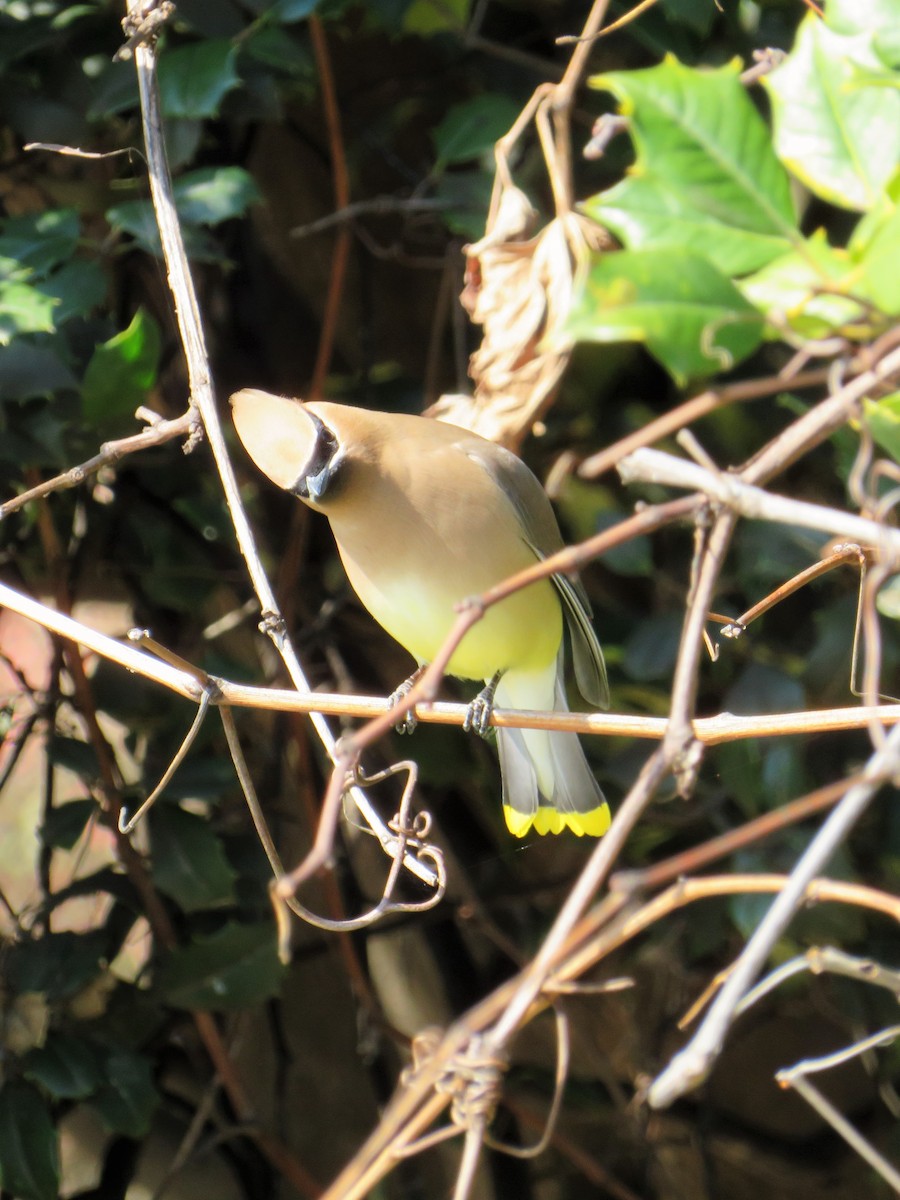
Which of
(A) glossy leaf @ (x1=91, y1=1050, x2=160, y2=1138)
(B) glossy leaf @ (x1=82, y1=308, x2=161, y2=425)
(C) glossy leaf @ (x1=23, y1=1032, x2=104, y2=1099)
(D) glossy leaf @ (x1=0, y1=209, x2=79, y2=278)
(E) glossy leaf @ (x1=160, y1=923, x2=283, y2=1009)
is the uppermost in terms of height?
(D) glossy leaf @ (x1=0, y1=209, x2=79, y2=278)

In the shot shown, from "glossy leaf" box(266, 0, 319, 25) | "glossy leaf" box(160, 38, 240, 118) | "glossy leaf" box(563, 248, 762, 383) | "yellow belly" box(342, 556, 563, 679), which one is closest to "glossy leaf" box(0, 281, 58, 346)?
"glossy leaf" box(160, 38, 240, 118)

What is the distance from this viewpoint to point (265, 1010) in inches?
121

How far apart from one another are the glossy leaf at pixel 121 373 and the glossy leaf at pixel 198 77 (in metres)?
0.38

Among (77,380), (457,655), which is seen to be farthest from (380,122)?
(457,655)

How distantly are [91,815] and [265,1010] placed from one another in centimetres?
80

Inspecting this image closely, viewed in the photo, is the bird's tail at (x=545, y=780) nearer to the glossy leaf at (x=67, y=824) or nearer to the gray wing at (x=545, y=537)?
the gray wing at (x=545, y=537)

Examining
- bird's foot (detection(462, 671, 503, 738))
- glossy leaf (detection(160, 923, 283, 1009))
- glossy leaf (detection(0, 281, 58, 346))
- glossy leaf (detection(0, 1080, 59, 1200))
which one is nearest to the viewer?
bird's foot (detection(462, 671, 503, 738))

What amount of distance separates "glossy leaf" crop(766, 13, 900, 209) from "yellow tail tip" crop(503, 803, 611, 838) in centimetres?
166

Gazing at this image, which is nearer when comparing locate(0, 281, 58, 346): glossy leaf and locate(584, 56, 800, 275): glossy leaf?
locate(584, 56, 800, 275): glossy leaf

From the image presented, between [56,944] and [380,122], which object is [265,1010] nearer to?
[56,944]

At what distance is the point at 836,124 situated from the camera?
3.12 feet

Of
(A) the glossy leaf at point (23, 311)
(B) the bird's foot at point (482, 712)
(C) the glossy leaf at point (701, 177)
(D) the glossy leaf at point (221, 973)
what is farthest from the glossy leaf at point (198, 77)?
(C) the glossy leaf at point (701, 177)

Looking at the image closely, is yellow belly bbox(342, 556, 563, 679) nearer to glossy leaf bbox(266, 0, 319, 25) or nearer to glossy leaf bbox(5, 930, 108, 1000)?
glossy leaf bbox(5, 930, 108, 1000)

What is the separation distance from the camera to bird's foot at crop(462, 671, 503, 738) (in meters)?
1.77
